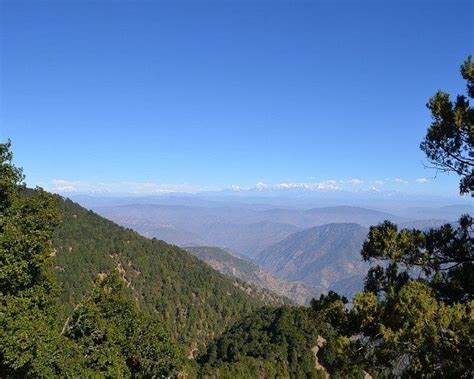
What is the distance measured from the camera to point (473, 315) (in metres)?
12.7

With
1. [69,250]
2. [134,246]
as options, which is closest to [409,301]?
[69,250]

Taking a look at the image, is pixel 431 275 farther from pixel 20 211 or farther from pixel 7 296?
pixel 20 211

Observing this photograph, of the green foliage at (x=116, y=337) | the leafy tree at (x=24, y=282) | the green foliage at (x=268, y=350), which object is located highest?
the leafy tree at (x=24, y=282)

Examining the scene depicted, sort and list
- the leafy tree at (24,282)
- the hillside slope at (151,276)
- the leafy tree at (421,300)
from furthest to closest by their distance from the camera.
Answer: the hillside slope at (151,276), the leafy tree at (24,282), the leafy tree at (421,300)

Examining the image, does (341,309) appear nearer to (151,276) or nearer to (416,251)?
(416,251)

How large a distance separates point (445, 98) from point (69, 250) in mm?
157098

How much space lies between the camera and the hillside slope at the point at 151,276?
152 m

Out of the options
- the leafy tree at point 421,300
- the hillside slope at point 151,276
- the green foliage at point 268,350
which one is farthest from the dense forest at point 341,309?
the hillside slope at point 151,276

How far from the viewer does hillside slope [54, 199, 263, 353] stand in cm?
15150

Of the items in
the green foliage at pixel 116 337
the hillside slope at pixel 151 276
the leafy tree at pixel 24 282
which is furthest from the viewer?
the hillside slope at pixel 151 276

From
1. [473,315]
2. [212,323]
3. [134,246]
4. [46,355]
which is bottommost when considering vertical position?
[212,323]

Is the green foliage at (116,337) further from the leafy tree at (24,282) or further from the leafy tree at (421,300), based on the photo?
the leafy tree at (421,300)

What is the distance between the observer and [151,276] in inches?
6905

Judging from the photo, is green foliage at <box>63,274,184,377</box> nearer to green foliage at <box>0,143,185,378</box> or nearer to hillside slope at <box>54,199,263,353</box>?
green foliage at <box>0,143,185,378</box>
